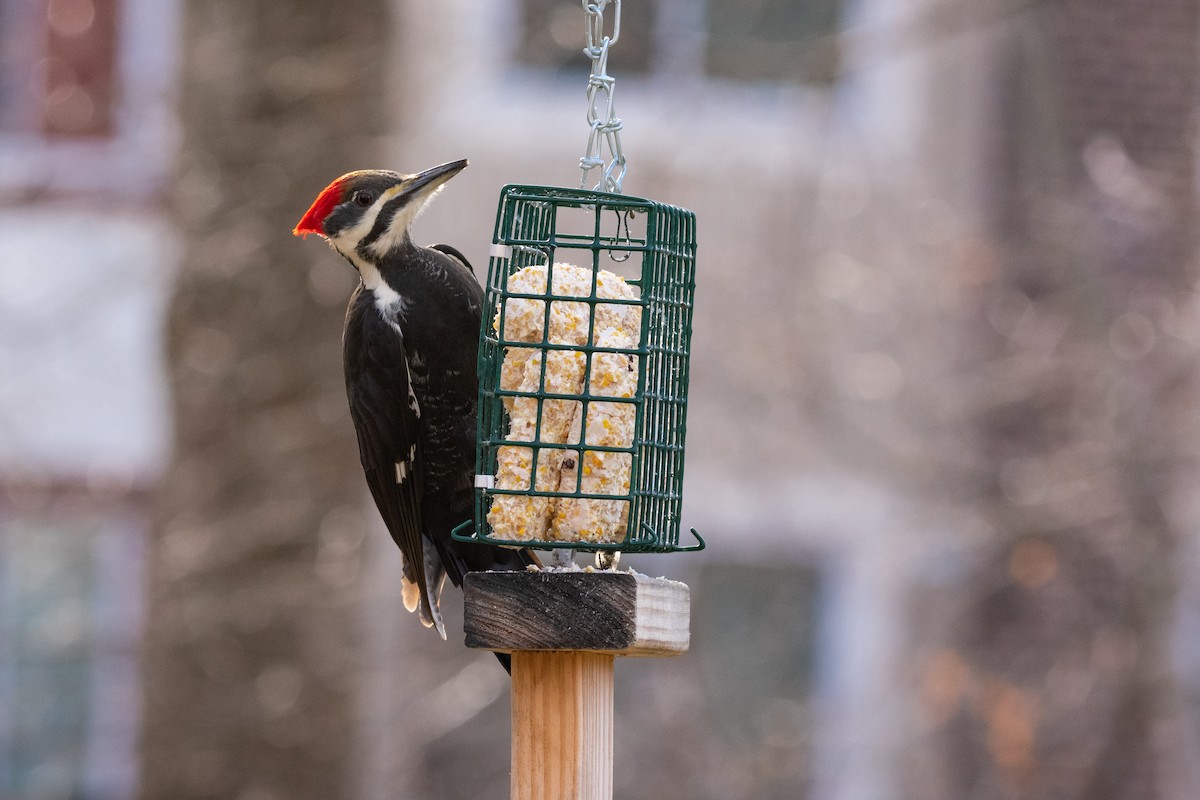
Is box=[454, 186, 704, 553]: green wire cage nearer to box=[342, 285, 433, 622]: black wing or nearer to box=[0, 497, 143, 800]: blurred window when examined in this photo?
box=[342, 285, 433, 622]: black wing

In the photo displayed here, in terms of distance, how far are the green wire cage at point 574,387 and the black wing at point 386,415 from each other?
2.16 ft

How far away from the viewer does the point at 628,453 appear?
9.50 feet

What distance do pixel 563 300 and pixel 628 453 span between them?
0.30 meters

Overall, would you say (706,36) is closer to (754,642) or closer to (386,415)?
(754,642)

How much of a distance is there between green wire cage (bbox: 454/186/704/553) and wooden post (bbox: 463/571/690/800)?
240mm

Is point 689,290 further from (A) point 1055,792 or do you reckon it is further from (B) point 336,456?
(A) point 1055,792

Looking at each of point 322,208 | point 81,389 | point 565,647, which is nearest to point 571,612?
point 565,647

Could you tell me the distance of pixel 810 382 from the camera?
21.9 ft

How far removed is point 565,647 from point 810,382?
4.26 meters

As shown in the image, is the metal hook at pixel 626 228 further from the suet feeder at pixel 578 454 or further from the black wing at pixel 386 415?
the black wing at pixel 386 415

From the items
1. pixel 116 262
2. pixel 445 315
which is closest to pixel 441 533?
pixel 445 315

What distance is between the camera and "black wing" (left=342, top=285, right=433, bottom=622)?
146 inches

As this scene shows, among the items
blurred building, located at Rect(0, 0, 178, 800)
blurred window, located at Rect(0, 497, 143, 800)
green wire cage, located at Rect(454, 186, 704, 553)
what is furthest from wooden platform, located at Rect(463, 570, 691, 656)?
blurred window, located at Rect(0, 497, 143, 800)

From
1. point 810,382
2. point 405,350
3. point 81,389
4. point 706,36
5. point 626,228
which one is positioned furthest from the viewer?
point 706,36
